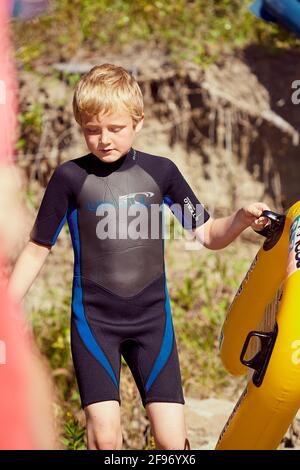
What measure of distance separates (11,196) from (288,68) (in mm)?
2906

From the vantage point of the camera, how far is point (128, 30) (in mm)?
7750

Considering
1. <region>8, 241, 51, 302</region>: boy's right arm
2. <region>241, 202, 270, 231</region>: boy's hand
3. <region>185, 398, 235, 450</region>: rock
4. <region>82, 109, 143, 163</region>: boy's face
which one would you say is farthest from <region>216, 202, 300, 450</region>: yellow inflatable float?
<region>185, 398, 235, 450</region>: rock

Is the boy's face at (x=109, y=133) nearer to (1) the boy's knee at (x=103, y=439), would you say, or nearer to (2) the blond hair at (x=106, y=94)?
(2) the blond hair at (x=106, y=94)

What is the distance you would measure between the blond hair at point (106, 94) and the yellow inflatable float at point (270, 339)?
0.71 m

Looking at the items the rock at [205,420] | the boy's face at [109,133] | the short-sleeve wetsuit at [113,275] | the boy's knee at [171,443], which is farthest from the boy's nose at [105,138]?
the rock at [205,420]

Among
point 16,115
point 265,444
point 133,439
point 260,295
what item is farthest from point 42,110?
point 265,444

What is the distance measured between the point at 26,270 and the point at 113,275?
1.15ft

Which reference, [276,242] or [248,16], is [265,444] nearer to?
[276,242]

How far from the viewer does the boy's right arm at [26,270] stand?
355 centimetres

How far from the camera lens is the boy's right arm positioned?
355cm

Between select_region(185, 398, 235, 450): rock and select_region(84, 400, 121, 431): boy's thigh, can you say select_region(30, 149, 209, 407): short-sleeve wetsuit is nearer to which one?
select_region(84, 400, 121, 431): boy's thigh

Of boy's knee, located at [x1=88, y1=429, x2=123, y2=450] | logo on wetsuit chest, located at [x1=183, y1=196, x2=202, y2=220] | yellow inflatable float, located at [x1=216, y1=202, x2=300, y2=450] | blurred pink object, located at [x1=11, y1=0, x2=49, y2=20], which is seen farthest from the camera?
blurred pink object, located at [x1=11, y1=0, x2=49, y2=20]

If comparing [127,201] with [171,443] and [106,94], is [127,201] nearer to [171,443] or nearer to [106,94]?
[106,94]

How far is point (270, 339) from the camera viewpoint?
336 cm
